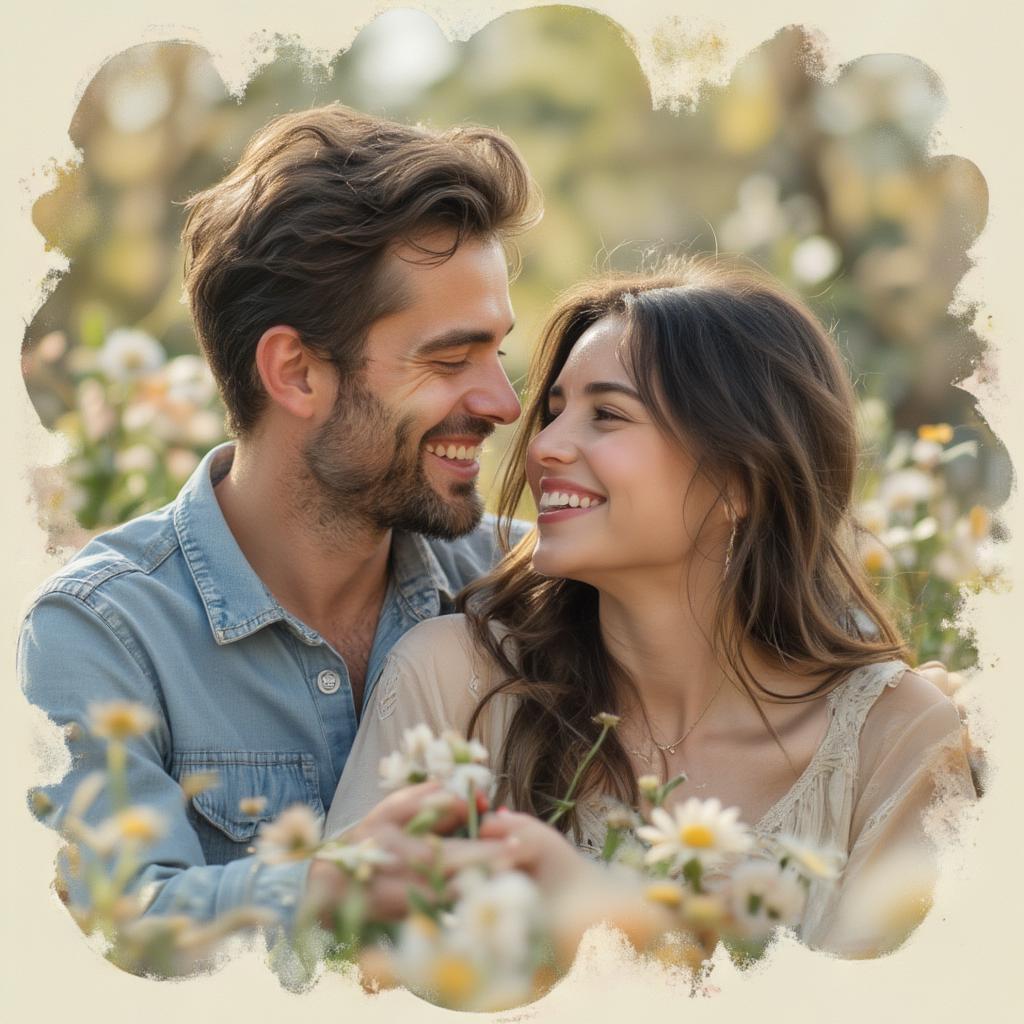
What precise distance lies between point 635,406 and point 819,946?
972 millimetres

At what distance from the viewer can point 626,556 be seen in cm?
249

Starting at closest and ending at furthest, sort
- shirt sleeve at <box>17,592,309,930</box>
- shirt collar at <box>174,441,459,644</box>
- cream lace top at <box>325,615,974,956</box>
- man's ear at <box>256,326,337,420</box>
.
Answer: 1. shirt sleeve at <box>17,592,309,930</box>
2. cream lace top at <box>325,615,974,956</box>
3. shirt collar at <box>174,441,459,644</box>
4. man's ear at <box>256,326,337,420</box>

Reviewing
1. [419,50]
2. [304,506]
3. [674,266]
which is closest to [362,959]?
[304,506]

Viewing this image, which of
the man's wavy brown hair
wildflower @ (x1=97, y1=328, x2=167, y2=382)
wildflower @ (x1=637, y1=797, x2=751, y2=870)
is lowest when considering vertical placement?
wildflower @ (x1=637, y1=797, x2=751, y2=870)

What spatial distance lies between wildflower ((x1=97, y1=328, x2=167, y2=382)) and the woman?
1.58 meters

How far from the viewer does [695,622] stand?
2.66 meters

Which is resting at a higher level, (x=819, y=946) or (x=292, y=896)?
(x=292, y=896)

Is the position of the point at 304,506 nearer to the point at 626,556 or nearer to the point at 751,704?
the point at 626,556

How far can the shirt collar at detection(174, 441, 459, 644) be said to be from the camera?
274cm

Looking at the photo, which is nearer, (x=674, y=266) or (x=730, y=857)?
(x=730, y=857)

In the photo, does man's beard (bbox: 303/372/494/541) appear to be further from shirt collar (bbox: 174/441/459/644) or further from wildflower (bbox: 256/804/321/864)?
wildflower (bbox: 256/804/321/864)

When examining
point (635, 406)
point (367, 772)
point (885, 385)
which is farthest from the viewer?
point (885, 385)

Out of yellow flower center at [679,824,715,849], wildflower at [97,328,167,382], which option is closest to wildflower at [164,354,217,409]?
wildflower at [97,328,167,382]

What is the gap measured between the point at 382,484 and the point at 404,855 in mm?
1553
